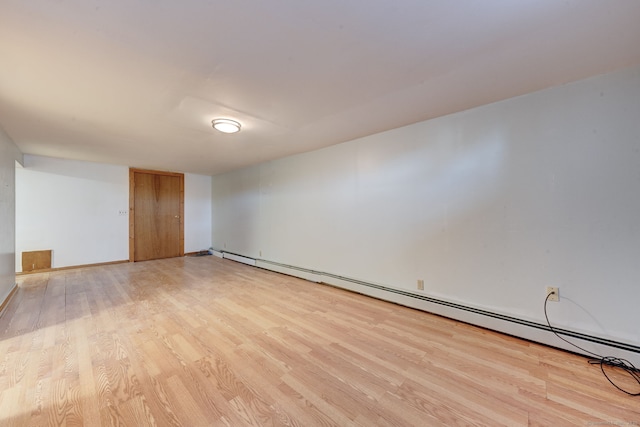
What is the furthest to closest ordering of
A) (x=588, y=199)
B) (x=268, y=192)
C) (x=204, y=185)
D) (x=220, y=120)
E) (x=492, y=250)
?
(x=204, y=185)
(x=268, y=192)
(x=220, y=120)
(x=492, y=250)
(x=588, y=199)

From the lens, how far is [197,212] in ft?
21.2

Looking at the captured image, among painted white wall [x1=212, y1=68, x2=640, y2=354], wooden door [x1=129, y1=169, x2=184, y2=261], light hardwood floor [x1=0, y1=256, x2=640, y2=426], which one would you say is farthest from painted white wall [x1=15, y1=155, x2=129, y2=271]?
painted white wall [x1=212, y1=68, x2=640, y2=354]

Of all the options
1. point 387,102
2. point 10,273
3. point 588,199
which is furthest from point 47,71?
point 588,199

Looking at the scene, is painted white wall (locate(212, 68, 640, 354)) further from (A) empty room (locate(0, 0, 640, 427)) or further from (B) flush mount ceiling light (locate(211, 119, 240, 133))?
(B) flush mount ceiling light (locate(211, 119, 240, 133))

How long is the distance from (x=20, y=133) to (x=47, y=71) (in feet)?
7.56

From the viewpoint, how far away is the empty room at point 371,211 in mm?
1322

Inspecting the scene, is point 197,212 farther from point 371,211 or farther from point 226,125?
point 371,211

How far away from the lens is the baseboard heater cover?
70.1 inches

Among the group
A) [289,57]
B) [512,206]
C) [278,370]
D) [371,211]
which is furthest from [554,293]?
[289,57]

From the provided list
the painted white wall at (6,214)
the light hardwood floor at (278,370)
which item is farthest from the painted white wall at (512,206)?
the painted white wall at (6,214)

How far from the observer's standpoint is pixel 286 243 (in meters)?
4.43

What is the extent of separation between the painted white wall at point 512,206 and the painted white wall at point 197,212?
4.41 meters

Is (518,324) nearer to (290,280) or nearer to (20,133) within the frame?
(290,280)

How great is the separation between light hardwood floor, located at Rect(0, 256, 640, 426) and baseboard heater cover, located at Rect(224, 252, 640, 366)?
9 centimetres
